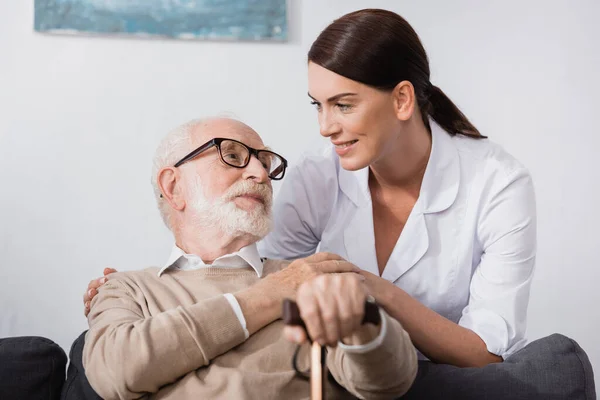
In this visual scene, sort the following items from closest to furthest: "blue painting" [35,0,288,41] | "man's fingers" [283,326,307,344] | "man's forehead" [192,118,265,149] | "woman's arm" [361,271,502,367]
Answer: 1. "man's fingers" [283,326,307,344]
2. "woman's arm" [361,271,502,367]
3. "man's forehead" [192,118,265,149]
4. "blue painting" [35,0,288,41]

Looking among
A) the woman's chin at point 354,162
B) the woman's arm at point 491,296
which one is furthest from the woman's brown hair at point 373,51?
the woman's arm at point 491,296

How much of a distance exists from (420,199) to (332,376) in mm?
679

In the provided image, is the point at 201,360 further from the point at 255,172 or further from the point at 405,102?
the point at 405,102

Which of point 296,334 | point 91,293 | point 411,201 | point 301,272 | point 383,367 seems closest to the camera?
point 296,334

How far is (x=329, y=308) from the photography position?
3.25 ft

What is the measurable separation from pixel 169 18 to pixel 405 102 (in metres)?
1.36

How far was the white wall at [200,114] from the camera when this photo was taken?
2943 mm

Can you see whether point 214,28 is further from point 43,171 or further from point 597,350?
point 597,350

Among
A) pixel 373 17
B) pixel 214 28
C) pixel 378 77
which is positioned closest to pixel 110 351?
pixel 378 77

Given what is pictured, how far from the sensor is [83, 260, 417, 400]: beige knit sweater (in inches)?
56.2

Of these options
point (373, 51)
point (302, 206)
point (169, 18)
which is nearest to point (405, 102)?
point (373, 51)

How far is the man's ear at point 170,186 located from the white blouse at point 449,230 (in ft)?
1.31

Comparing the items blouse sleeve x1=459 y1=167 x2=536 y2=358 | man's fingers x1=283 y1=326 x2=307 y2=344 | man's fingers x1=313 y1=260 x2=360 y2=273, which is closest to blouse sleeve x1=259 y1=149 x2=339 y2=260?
blouse sleeve x1=459 y1=167 x2=536 y2=358

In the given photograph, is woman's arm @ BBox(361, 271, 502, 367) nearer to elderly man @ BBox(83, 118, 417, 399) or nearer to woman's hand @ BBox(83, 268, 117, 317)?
elderly man @ BBox(83, 118, 417, 399)
